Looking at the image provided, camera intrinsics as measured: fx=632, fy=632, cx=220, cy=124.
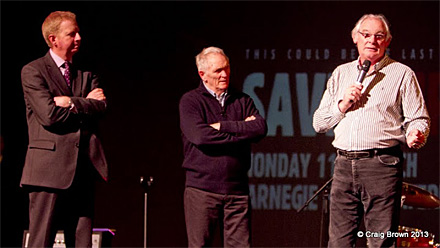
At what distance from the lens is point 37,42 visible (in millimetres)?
5852

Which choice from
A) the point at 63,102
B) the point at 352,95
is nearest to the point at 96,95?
the point at 63,102

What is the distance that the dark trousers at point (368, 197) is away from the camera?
11.5 ft

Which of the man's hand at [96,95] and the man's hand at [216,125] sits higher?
the man's hand at [96,95]

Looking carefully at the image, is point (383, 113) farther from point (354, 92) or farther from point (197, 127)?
point (197, 127)

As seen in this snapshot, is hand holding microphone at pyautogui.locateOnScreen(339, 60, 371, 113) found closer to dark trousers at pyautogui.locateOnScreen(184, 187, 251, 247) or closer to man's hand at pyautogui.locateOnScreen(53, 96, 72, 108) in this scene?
dark trousers at pyautogui.locateOnScreen(184, 187, 251, 247)

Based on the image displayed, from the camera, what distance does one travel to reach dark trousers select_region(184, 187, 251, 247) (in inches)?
152

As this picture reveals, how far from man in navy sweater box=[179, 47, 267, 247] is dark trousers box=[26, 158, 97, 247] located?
2.02 feet

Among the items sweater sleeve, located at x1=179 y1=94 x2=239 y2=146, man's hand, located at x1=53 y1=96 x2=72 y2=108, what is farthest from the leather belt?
man's hand, located at x1=53 y1=96 x2=72 y2=108

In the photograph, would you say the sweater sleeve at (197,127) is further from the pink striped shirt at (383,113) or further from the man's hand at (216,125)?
the pink striped shirt at (383,113)

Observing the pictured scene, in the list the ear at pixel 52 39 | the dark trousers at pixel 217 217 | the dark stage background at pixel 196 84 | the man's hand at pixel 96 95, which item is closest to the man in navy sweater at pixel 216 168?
the dark trousers at pixel 217 217

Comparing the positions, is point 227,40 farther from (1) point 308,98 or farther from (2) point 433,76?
(2) point 433,76

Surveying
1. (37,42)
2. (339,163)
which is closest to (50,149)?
(339,163)

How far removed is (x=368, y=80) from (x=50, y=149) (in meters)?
1.91

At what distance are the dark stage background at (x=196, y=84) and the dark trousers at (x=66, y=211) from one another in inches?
79.0
